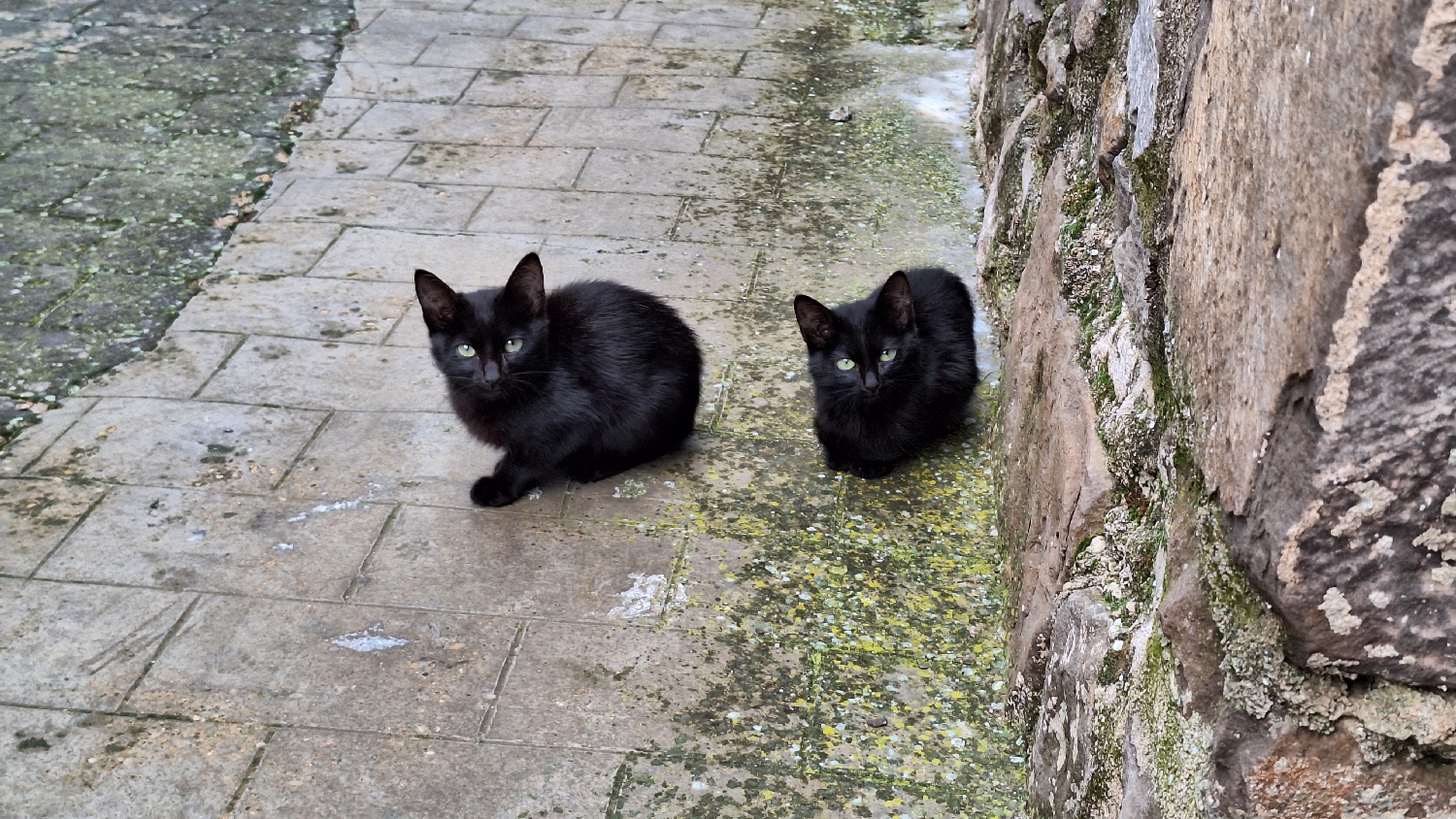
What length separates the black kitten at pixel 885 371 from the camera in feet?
12.2

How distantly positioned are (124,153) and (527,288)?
3384mm

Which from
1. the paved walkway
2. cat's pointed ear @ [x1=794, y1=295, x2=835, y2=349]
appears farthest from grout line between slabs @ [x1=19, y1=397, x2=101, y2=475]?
cat's pointed ear @ [x1=794, y1=295, x2=835, y2=349]

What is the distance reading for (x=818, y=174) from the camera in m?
5.90

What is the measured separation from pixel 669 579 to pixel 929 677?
0.75 meters

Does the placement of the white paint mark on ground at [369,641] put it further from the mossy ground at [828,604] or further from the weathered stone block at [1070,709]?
the weathered stone block at [1070,709]

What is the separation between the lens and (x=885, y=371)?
12.3 ft

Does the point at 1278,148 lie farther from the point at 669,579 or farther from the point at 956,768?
the point at 669,579

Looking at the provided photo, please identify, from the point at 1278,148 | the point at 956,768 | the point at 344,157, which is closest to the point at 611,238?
the point at 344,157

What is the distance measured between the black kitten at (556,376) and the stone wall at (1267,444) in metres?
1.48

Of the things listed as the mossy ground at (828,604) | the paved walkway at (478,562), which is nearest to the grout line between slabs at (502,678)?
the paved walkway at (478,562)

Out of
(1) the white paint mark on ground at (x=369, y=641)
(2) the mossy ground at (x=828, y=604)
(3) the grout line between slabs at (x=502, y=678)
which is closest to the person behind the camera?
(2) the mossy ground at (x=828, y=604)

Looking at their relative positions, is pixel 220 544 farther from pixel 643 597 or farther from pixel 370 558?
pixel 643 597

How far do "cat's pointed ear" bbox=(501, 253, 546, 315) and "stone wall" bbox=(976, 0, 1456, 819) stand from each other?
1.58m

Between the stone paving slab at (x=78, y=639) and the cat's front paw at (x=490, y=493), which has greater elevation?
the stone paving slab at (x=78, y=639)
